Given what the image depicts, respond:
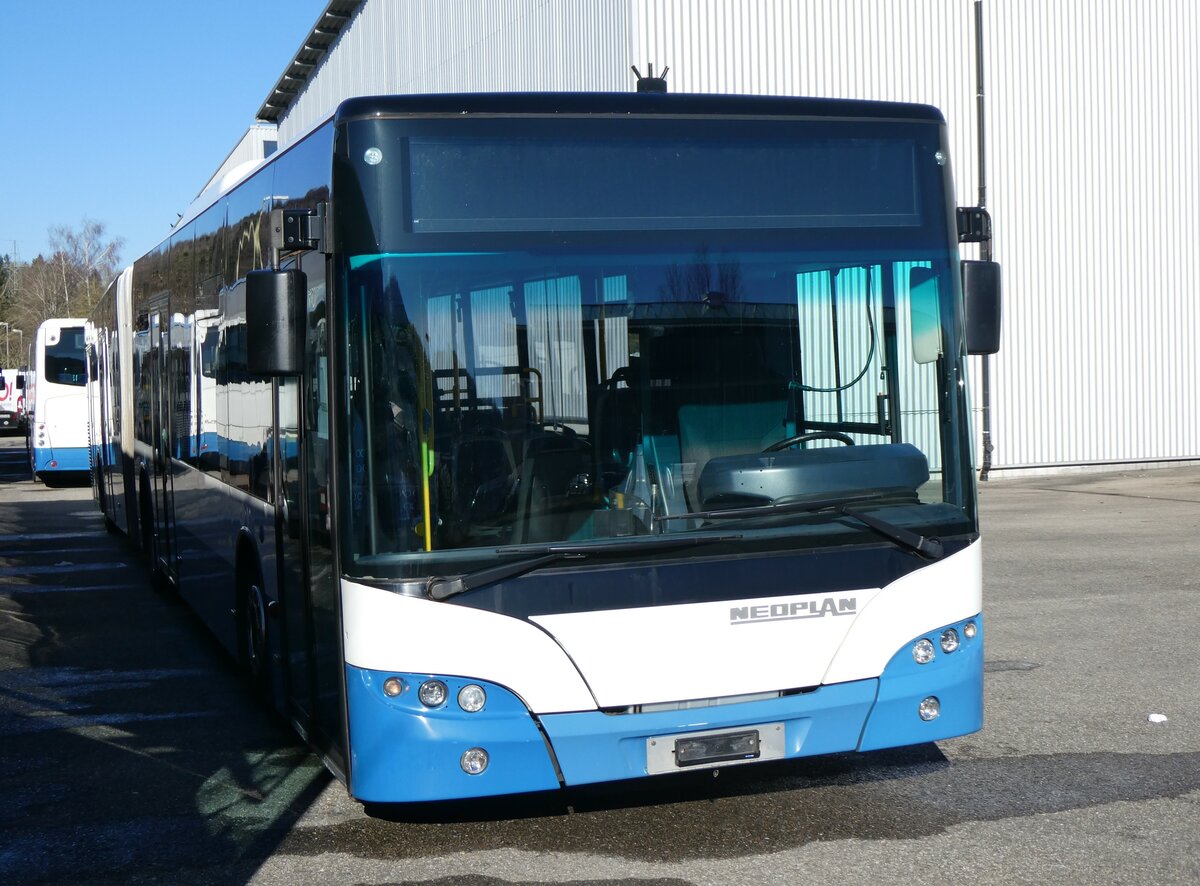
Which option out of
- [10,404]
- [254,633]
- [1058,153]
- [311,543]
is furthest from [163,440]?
[10,404]

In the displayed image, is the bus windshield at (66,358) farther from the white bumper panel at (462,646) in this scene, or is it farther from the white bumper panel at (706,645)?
the white bumper panel at (706,645)

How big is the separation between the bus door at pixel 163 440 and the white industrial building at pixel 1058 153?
12.1 metres

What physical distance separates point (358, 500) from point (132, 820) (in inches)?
77.0

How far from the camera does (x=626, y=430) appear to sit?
5.28 m

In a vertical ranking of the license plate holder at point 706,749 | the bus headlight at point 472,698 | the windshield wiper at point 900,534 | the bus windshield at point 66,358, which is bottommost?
the license plate holder at point 706,749

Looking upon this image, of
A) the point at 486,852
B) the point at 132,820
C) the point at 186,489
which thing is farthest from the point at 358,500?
the point at 186,489

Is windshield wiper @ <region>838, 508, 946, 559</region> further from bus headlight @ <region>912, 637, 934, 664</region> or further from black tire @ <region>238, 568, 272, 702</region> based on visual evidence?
black tire @ <region>238, 568, 272, 702</region>

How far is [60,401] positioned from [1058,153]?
17.9 meters

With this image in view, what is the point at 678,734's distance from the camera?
5.18 metres

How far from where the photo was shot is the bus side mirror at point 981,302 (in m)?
5.79

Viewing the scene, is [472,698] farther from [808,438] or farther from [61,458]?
[61,458]

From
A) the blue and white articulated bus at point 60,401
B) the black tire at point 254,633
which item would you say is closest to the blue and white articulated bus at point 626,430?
the black tire at point 254,633

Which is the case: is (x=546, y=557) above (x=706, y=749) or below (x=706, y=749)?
above

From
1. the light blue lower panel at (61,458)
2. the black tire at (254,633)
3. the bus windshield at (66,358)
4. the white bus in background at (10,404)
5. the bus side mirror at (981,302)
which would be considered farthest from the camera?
the white bus in background at (10,404)
